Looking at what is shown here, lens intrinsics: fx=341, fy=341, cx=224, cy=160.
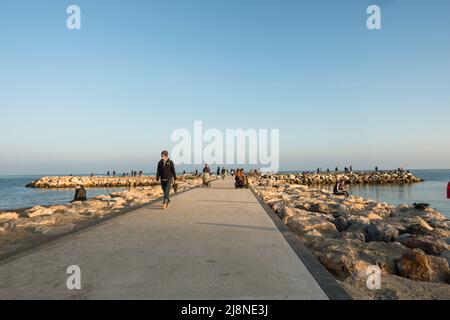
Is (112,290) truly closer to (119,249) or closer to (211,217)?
(119,249)

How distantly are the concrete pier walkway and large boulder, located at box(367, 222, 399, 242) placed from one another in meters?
2.49

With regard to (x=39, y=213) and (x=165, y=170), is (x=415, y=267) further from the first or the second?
(x=39, y=213)

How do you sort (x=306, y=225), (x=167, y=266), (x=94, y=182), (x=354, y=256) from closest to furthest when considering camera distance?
(x=167, y=266)
(x=354, y=256)
(x=306, y=225)
(x=94, y=182)

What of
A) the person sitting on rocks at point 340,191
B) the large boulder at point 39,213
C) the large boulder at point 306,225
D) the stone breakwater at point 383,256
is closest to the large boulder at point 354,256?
the stone breakwater at point 383,256

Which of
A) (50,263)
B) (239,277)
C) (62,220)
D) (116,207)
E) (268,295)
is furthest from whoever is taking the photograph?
(116,207)

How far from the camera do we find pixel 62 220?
9289mm

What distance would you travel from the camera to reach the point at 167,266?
434 centimetres

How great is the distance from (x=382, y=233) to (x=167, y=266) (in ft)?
18.0

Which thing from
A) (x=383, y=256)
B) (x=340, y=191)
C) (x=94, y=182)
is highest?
(x=383, y=256)

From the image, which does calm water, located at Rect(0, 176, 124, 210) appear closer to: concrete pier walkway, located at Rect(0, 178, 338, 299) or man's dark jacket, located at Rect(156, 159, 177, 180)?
man's dark jacket, located at Rect(156, 159, 177, 180)

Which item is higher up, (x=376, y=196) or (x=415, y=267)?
(x=415, y=267)

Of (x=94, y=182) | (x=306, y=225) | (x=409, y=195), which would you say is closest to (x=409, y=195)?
(x=409, y=195)
